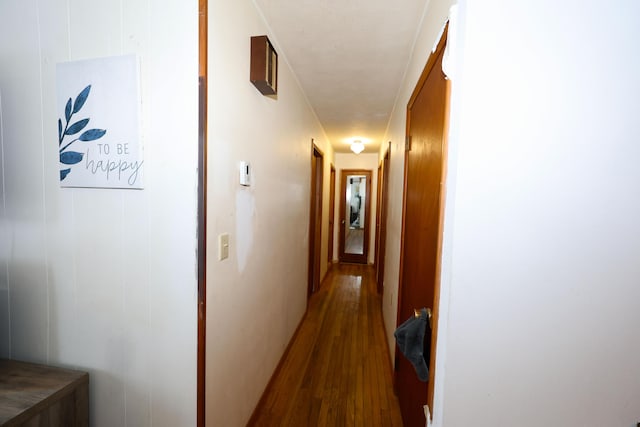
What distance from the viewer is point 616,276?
673mm

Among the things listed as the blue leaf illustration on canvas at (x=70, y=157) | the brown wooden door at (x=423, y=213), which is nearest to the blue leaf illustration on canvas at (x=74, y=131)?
the blue leaf illustration on canvas at (x=70, y=157)

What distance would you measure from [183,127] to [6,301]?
48.5 inches

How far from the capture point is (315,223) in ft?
10.9

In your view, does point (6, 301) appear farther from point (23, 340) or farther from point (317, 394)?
point (317, 394)

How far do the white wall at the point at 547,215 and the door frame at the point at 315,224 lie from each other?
2.47 m

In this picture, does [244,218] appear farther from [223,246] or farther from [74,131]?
[74,131]

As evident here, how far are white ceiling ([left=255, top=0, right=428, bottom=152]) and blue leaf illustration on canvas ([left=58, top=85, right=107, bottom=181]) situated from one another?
3.30ft

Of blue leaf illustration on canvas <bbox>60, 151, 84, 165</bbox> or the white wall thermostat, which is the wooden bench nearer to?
blue leaf illustration on canvas <bbox>60, 151, 84, 165</bbox>

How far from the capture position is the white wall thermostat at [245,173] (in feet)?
3.93

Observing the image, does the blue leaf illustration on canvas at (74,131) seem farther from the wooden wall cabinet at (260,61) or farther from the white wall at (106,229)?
the wooden wall cabinet at (260,61)

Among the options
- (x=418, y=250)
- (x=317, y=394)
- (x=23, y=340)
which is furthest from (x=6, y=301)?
(x=418, y=250)

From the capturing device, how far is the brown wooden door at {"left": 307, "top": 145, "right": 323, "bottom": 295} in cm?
318

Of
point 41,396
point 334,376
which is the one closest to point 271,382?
point 334,376

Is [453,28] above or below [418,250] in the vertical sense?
above
